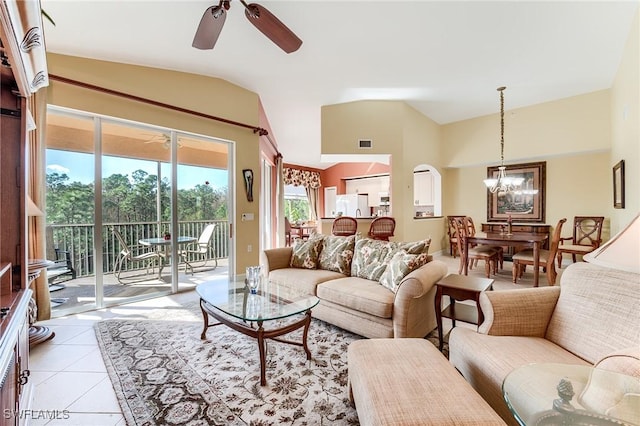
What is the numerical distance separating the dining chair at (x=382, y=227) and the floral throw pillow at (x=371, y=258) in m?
1.77

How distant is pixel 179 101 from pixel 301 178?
18.3 feet

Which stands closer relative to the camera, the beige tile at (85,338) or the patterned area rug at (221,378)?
the patterned area rug at (221,378)

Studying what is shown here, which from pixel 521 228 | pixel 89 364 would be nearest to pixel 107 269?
pixel 89 364

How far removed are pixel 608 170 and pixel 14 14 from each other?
7686 millimetres

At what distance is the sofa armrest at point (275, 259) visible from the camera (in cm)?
322

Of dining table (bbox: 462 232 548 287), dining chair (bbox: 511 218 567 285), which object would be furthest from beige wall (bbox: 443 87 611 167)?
dining table (bbox: 462 232 548 287)

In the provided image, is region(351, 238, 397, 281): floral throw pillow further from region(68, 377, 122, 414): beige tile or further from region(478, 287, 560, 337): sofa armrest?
region(68, 377, 122, 414): beige tile

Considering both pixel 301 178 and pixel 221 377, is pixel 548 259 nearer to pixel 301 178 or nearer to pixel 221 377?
pixel 221 377

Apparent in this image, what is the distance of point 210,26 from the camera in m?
2.13

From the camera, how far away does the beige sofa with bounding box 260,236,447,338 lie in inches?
81.3

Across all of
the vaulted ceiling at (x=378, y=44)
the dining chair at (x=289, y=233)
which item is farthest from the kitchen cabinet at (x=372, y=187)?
the vaulted ceiling at (x=378, y=44)

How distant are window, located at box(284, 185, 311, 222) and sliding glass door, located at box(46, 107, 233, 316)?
4841 millimetres

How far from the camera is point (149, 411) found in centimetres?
153

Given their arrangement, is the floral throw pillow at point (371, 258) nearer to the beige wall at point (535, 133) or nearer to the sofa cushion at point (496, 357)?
the sofa cushion at point (496, 357)
